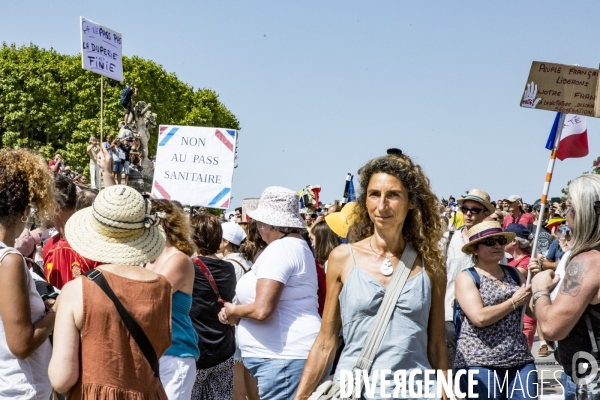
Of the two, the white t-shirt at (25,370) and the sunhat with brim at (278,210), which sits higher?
the sunhat with brim at (278,210)

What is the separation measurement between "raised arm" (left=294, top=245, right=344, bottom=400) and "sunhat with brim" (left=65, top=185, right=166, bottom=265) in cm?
78

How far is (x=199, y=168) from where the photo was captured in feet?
28.3

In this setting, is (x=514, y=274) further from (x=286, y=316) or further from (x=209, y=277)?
(x=209, y=277)

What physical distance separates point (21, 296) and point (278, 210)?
6.72 feet

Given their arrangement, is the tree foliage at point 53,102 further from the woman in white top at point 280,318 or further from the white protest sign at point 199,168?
the woman in white top at point 280,318

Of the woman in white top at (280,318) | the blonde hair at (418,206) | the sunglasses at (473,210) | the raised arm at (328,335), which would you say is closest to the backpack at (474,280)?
the woman in white top at (280,318)

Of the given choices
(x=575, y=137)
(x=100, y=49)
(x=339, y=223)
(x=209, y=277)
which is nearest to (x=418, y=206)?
(x=209, y=277)

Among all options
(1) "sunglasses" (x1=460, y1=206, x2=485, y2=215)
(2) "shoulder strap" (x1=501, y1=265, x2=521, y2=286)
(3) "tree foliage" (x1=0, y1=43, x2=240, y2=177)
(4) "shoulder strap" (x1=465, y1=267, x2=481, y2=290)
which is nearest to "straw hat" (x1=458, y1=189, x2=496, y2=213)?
(1) "sunglasses" (x1=460, y1=206, x2=485, y2=215)

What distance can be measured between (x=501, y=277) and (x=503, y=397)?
753 mm

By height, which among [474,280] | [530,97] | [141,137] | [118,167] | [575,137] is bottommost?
[118,167]

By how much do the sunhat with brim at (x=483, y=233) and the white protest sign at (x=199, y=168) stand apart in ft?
13.2

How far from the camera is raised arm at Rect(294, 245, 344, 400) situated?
3.29m

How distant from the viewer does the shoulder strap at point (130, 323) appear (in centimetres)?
288

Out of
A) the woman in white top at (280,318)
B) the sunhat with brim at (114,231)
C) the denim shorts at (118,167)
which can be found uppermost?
the sunhat with brim at (114,231)
